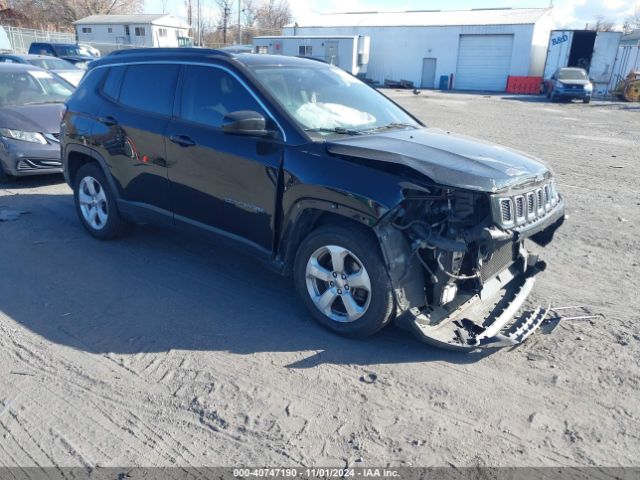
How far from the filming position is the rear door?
4.81m

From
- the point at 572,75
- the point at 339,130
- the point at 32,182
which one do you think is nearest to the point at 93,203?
the point at 339,130

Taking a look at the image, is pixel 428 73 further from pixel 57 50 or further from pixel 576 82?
pixel 57 50

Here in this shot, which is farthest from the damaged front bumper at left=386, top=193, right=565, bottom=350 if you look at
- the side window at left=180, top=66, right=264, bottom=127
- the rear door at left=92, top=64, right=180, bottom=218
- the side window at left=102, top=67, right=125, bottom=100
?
the side window at left=102, top=67, right=125, bottom=100

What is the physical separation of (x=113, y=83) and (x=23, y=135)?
3.26 meters

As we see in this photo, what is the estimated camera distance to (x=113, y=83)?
5.41 meters

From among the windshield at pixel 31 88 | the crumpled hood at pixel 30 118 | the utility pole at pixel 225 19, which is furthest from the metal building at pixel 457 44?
the crumpled hood at pixel 30 118

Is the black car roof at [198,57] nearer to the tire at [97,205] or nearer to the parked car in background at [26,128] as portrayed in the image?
the tire at [97,205]

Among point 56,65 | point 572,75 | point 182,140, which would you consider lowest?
point 182,140

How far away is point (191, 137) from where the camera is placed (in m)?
4.48

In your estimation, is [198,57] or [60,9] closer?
→ [198,57]

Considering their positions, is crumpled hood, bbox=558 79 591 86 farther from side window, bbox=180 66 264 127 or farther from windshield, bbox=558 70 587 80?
side window, bbox=180 66 264 127

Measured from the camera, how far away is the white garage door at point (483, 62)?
39.3 meters

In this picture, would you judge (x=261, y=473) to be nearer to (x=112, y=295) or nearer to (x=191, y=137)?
(x=112, y=295)

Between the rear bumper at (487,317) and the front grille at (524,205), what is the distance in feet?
2.00
